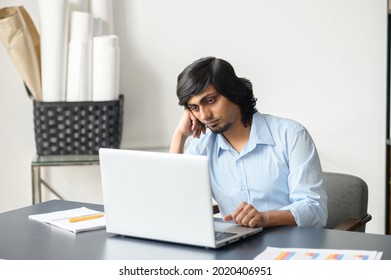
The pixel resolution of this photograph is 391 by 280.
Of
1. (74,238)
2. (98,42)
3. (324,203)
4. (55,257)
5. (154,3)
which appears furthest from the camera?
(154,3)

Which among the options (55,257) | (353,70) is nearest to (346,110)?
(353,70)

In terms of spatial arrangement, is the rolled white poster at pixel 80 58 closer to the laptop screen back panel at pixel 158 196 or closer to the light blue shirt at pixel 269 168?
the light blue shirt at pixel 269 168

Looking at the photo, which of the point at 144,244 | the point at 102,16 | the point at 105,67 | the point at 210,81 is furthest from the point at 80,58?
the point at 144,244

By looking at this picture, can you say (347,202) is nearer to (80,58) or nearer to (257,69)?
(257,69)

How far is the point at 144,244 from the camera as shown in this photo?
2061 millimetres

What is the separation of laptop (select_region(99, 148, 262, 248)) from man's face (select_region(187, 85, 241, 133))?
489 mm

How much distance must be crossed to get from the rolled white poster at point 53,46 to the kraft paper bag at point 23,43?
40 mm

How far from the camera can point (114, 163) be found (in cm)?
208

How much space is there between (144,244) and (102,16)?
1.72 metres

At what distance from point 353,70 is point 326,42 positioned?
0.65ft

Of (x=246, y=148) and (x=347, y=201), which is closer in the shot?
(x=246, y=148)

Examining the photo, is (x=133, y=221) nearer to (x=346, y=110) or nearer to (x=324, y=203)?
(x=324, y=203)

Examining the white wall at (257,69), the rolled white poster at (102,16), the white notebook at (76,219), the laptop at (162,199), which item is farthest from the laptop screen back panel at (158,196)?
the white wall at (257,69)

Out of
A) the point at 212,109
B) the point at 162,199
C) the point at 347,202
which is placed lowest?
the point at 347,202
